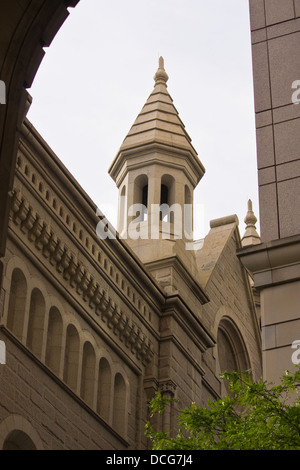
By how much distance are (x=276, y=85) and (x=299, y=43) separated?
902 mm

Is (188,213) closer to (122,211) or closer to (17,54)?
(122,211)

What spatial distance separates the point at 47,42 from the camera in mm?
10766

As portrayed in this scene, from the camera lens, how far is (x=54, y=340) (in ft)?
77.1

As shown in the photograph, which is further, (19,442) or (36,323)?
(36,323)

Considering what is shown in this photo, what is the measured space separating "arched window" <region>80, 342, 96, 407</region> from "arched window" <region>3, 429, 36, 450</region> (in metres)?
3.38

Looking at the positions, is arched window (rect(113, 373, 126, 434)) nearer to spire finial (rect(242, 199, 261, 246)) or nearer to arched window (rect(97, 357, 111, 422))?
arched window (rect(97, 357, 111, 422))

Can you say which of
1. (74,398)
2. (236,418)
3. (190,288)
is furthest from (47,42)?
(190,288)

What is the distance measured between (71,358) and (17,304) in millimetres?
2549

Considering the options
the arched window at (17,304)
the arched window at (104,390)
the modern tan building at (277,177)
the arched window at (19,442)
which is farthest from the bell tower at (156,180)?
the modern tan building at (277,177)

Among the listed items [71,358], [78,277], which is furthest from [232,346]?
[71,358]

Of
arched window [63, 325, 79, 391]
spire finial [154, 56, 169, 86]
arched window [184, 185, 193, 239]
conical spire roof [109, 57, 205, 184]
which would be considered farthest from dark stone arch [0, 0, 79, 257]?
spire finial [154, 56, 169, 86]

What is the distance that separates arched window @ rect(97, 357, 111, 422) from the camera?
25.3 m

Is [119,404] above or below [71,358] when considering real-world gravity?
below
